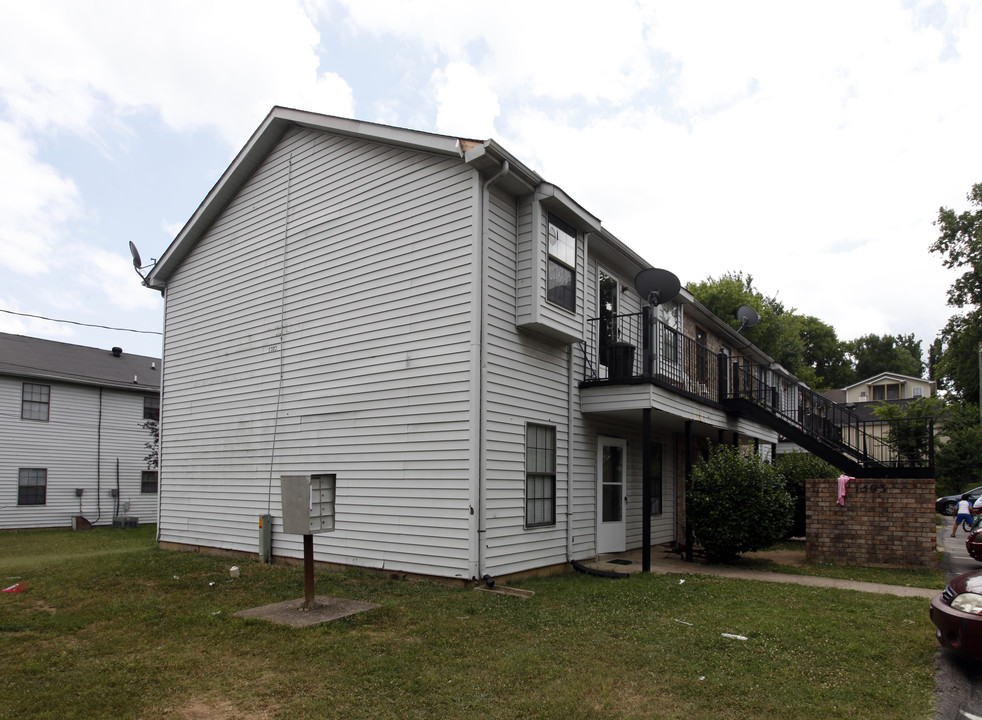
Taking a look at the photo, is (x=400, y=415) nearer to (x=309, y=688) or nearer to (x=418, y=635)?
(x=418, y=635)

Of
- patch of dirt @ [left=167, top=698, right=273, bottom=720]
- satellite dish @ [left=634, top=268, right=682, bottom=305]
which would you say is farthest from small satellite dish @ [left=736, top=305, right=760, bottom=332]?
patch of dirt @ [left=167, top=698, right=273, bottom=720]

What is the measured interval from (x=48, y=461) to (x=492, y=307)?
21.2m

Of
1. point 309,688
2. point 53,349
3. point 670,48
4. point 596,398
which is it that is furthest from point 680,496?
point 53,349

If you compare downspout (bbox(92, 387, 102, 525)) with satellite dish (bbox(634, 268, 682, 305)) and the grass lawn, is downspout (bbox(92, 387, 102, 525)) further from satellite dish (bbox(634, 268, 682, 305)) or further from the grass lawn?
satellite dish (bbox(634, 268, 682, 305))

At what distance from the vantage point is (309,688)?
16.1 feet

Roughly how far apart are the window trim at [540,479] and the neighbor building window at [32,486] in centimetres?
2067

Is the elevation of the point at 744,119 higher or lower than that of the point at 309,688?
higher

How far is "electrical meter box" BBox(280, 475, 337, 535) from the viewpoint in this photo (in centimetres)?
708

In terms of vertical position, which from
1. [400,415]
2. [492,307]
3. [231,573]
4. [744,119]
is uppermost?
[744,119]

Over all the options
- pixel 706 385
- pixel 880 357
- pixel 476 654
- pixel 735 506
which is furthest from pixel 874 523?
pixel 880 357

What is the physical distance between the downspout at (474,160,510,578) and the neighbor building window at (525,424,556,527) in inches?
42.8

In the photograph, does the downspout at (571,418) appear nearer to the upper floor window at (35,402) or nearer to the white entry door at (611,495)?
the white entry door at (611,495)

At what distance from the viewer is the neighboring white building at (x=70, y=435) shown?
22.1 m

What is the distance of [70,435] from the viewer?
2353 cm
